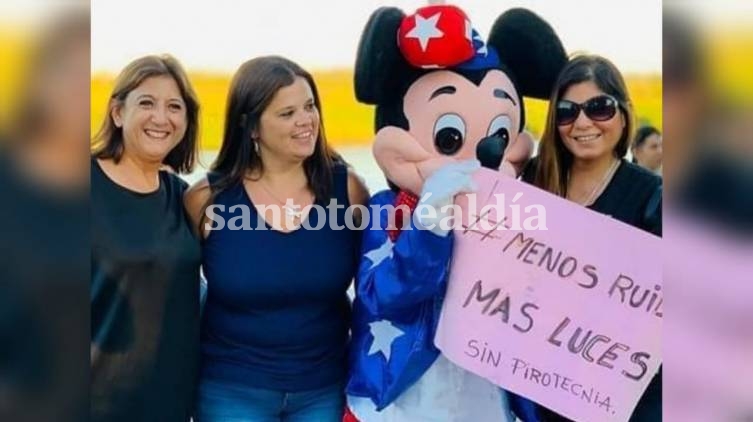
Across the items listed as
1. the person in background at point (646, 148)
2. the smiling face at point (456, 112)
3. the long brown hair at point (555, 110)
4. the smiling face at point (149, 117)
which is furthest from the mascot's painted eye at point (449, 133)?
the smiling face at point (149, 117)


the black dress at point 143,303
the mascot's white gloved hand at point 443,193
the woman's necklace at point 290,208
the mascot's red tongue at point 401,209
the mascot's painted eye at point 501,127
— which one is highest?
the mascot's painted eye at point 501,127

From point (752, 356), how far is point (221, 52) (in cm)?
88

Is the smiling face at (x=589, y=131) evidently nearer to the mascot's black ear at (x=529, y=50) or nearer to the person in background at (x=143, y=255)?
the mascot's black ear at (x=529, y=50)

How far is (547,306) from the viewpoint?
1309 millimetres

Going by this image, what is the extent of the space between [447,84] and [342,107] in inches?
6.8

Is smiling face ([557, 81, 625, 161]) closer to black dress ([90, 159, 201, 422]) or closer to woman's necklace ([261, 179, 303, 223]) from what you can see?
woman's necklace ([261, 179, 303, 223])

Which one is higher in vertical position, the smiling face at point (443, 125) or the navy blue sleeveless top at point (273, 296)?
the smiling face at point (443, 125)

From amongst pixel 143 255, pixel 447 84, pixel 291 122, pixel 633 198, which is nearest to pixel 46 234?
pixel 143 255

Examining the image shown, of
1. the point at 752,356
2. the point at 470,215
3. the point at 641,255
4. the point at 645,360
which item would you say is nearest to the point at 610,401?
the point at 645,360

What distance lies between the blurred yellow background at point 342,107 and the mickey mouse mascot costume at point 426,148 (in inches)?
1.6

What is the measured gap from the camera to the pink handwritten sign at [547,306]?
4.25 ft

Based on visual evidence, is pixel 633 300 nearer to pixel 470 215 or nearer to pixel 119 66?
pixel 470 215

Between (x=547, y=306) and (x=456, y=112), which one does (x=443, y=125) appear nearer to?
(x=456, y=112)

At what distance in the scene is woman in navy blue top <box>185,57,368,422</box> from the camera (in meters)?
1.35
